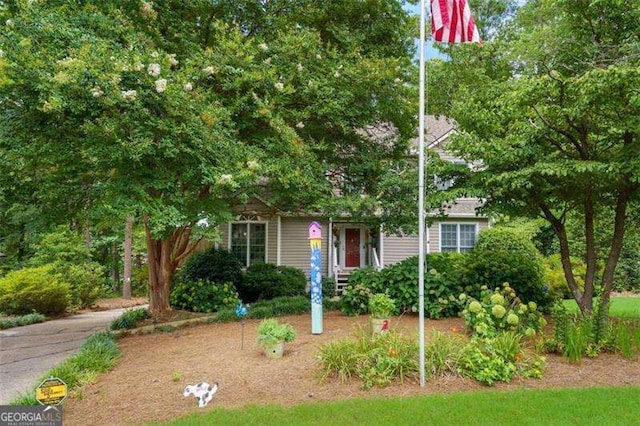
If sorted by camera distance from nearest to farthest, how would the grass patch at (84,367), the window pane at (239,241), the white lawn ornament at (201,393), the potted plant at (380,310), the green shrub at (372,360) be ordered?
the white lawn ornament at (201,393)
the green shrub at (372,360)
the grass patch at (84,367)
the potted plant at (380,310)
the window pane at (239,241)

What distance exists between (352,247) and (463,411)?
536 inches

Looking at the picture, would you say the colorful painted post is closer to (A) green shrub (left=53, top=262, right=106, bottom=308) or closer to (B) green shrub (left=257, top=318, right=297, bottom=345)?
(B) green shrub (left=257, top=318, right=297, bottom=345)

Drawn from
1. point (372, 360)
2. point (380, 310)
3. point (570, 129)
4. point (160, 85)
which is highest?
point (160, 85)

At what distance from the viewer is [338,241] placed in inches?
699

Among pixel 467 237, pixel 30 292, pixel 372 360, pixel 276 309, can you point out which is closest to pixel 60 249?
pixel 30 292

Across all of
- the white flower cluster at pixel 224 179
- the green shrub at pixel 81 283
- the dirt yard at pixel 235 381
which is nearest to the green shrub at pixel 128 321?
the dirt yard at pixel 235 381

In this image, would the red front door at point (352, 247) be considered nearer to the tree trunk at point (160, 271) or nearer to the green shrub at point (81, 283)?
the tree trunk at point (160, 271)

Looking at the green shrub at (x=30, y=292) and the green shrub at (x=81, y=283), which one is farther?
the green shrub at (x=81, y=283)

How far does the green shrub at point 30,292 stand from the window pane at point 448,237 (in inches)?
521

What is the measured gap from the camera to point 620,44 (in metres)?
7.25

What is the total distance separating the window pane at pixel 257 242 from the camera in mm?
16609

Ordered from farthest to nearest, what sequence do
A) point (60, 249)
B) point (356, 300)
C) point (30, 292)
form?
point (60, 249), point (30, 292), point (356, 300)

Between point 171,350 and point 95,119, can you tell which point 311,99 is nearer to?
point 95,119

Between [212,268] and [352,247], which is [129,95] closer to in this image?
[212,268]
